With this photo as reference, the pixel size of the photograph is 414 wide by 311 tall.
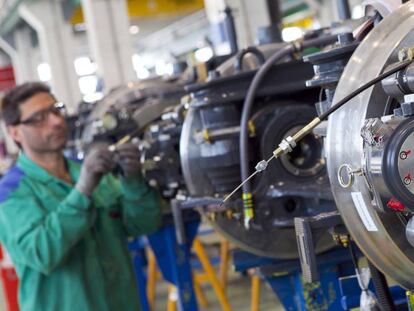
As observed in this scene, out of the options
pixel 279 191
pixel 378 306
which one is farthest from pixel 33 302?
pixel 378 306

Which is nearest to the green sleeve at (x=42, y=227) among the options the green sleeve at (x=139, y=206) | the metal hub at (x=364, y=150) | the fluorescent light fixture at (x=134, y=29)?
the green sleeve at (x=139, y=206)

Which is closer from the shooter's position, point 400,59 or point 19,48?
point 400,59

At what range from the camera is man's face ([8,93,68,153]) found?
9.41 ft

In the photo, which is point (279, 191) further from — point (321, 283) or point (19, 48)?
point (19, 48)

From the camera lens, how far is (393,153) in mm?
1315

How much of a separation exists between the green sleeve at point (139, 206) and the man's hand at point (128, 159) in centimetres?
5

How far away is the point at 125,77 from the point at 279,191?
6132 mm

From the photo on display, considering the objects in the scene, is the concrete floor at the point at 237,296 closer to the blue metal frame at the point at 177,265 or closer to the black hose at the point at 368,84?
the blue metal frame at the point at 177,265

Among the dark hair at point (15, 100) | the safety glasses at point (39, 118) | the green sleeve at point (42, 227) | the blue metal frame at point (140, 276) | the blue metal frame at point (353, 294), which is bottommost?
the blue metal frame at point (140, 276)

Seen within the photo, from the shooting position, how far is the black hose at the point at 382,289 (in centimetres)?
172

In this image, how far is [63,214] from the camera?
268 centimetres

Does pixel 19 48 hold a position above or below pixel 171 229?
above

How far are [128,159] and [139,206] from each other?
203 millimetres

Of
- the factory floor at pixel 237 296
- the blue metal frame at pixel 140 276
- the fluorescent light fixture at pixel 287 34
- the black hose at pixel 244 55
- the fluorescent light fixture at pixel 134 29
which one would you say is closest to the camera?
the black hose at pixel 244 55
